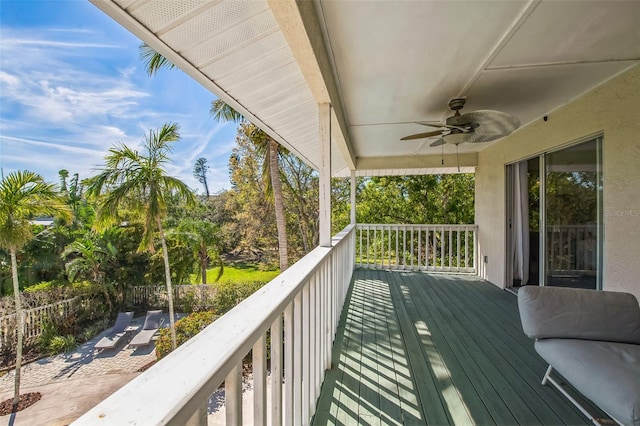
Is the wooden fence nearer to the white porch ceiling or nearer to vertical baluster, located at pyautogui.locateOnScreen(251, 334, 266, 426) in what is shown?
the white porch ceiling

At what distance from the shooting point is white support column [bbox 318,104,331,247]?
2160 mm

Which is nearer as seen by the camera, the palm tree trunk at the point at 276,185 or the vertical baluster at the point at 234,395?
the vertical baluster at the point at 234,395

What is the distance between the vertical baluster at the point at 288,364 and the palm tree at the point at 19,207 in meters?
8.13

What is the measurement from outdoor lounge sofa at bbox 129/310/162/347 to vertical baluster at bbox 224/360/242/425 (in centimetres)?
1210

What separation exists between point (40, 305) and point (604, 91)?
52.3ft

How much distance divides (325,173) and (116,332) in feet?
42.7

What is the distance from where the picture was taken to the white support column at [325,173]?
2.16 m

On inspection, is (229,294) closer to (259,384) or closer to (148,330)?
(148,330)

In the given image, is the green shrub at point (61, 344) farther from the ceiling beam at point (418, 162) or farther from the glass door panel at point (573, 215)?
the glass door panel at point (573, 215)

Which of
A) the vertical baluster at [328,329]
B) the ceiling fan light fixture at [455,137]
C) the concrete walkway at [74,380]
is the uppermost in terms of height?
the ceiling fan light fixture at [455,137]

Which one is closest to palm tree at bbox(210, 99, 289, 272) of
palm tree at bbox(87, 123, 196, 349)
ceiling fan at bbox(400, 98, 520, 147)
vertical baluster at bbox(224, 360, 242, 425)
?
palm tree at bbox(87, 123, 196, 349)

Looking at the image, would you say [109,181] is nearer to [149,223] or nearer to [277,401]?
[149,223]

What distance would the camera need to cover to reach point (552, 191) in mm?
3258

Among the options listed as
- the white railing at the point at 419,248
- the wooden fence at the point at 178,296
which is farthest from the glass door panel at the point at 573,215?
the wooden fence at the point at 178,296
